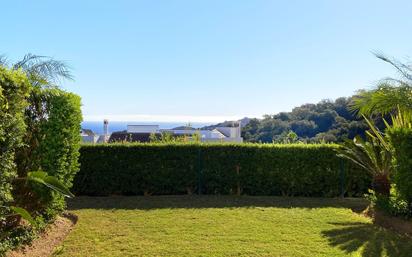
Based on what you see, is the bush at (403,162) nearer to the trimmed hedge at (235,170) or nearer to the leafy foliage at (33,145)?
the trimmed hedge at (235,170)

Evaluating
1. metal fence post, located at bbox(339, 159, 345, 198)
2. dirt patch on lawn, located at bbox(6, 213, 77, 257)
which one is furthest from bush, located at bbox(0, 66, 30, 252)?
metal fence post, located at bbox(339, 159, 345, 198)

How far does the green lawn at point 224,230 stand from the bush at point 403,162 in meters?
0.89

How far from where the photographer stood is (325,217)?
8906 millimetres

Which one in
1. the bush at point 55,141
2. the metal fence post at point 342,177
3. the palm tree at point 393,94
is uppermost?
the palm tree at point 393,94

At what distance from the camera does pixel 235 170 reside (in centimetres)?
1190

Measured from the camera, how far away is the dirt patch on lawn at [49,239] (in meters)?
6.14

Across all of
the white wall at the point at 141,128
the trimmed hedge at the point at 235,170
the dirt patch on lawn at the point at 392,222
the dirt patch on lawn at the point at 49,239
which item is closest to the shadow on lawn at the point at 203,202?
the trimmed hedge at the point at 235,170

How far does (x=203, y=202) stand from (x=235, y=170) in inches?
70.5

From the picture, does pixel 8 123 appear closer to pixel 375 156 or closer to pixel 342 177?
pixel 375 156

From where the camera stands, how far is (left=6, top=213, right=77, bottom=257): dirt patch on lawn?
614cm

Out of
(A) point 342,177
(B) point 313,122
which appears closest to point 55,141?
(A) point 342,177

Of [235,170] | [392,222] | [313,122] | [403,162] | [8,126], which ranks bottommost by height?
[392,222]

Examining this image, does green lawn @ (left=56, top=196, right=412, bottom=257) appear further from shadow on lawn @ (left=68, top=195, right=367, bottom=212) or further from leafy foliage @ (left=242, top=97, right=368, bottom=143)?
leafy foliage @ (left=242, top=97, right=368, bottom=143)

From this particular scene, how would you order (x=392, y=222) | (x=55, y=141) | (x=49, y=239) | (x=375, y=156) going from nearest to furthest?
(x=49, y=239), (x=55, y=141), (x=392, y=222), (x=375, y=156)
